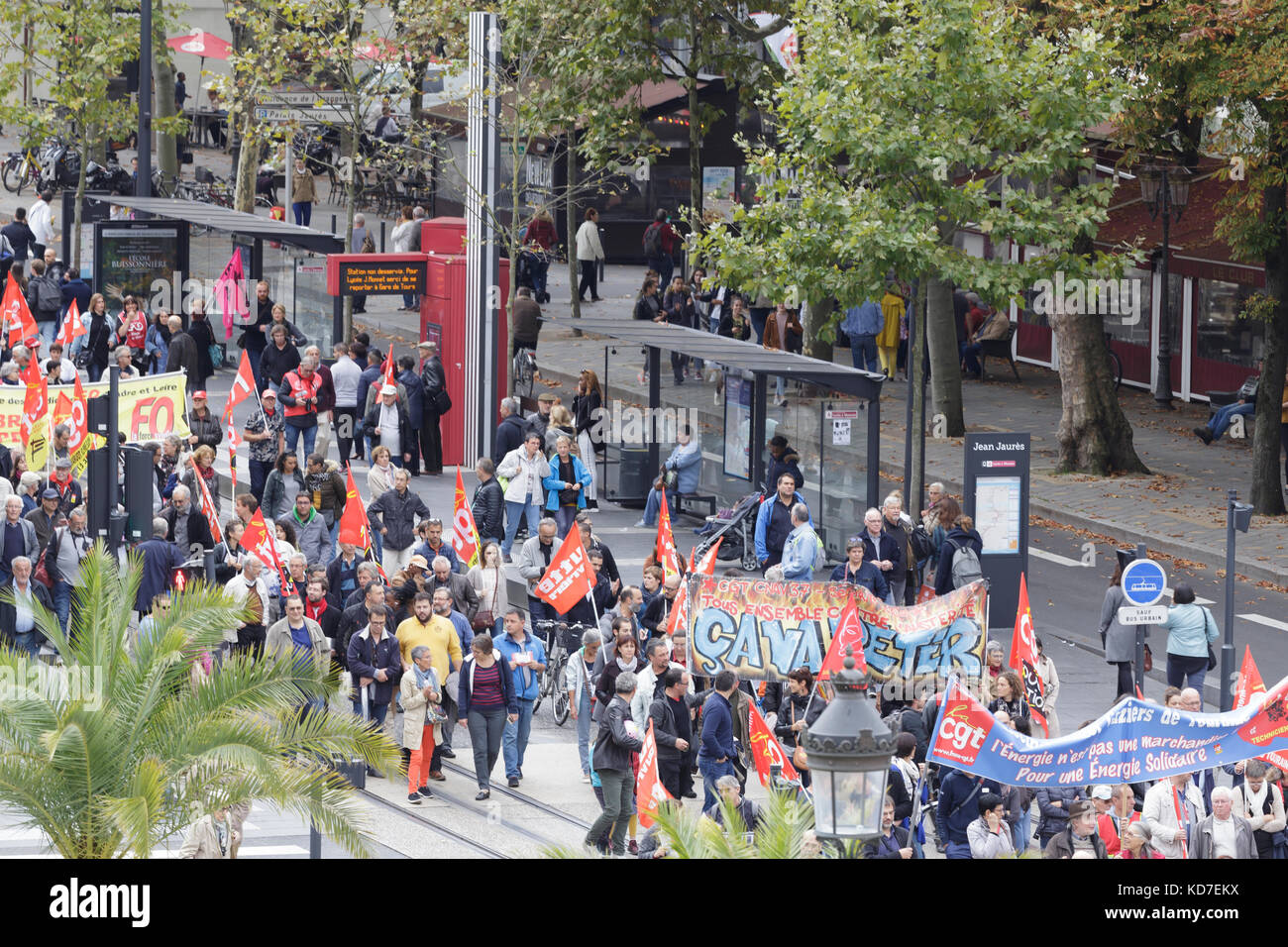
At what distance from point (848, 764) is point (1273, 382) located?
18081 millimetres

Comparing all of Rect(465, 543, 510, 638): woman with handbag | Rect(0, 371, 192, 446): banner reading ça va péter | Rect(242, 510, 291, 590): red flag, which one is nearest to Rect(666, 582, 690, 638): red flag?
Rect(465, 543, 510, 638): woman with handbag

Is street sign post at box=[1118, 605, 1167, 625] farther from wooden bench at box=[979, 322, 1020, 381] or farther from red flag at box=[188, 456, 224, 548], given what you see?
wooden bench at box=[979, 322, 1020, 381]

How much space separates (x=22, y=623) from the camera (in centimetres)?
1783

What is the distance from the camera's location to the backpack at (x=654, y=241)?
38.9m

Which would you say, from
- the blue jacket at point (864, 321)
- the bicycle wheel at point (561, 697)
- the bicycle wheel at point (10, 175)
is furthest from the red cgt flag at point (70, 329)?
the bicycle wheel at point (10, 175)

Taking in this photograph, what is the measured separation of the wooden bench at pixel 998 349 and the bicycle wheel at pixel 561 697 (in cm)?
1841

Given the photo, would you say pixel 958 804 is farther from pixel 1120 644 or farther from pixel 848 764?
pixel 848 764

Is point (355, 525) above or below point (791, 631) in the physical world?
above

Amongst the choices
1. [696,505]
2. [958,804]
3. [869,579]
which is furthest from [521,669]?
[696,505]

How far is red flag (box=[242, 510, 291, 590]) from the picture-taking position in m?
17.3

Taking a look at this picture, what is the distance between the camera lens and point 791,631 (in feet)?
54.2

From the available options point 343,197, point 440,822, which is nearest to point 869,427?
point 440,822

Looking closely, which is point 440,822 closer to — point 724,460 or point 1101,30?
point 724,460

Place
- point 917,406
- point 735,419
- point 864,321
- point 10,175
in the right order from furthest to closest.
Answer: point 10,175 → point 864,321 → point 735,419 → point 917,406
